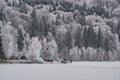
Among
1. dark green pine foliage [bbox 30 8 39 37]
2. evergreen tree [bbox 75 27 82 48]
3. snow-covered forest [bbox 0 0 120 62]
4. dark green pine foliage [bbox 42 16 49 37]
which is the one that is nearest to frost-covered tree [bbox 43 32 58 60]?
snow-covered forest [bbox 0 0 120 62]

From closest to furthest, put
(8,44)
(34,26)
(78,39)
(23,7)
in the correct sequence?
(8,44), (34,26), (78,39), (23,7)

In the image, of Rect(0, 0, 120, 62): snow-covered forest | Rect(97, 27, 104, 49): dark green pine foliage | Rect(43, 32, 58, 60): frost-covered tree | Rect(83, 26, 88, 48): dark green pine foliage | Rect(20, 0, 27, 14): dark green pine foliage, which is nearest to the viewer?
Rect(0, 0, 120, 62): snow-covered forest

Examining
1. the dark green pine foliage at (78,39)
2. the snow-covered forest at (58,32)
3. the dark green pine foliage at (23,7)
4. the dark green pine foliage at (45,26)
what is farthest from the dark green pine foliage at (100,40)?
the dark green pine foliage at (23,7)

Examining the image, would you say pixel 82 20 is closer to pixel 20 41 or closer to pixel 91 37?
pixel 91 37

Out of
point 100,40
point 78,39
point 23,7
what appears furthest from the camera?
point 23,7

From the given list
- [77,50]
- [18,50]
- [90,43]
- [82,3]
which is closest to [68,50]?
[77,50]

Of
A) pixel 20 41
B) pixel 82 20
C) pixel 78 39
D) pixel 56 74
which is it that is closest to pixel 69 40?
pixel 78 39

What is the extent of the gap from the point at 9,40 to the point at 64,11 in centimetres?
7445

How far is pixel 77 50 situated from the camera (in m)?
110

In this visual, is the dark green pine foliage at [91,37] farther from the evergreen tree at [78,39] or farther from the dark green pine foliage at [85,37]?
the evergreen tree at [78,39]

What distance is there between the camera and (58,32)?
120m

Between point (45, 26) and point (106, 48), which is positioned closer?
point (106, 48)

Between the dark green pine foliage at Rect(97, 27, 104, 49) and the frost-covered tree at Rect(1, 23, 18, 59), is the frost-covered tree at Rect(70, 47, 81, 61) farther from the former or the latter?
the frost-covered tree at Rect(1, 23, 18, 59)

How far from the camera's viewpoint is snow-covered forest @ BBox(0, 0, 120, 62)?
86.9m
